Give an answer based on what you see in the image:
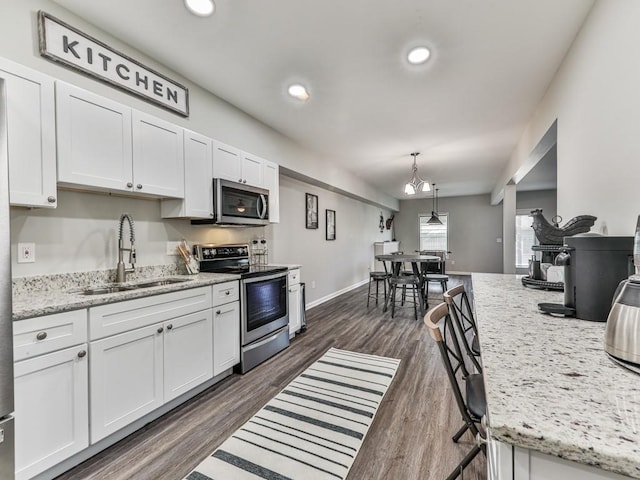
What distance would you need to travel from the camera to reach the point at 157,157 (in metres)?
2.37

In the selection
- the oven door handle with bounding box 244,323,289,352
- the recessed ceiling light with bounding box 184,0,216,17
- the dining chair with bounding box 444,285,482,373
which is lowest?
the oven door handle with bounding box 244,323,289,352

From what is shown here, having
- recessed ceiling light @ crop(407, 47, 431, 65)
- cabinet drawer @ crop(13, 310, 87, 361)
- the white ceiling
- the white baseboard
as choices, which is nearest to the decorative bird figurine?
the white ceiling

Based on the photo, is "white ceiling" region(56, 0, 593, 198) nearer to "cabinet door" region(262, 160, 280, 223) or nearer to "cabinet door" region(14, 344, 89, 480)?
"cabinet door" region(262, 160, 280, 223)

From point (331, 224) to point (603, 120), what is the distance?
4.72 meters

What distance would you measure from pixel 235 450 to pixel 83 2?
9.62ft

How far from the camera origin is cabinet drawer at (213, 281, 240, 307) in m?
2.54

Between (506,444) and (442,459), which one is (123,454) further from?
(506,444)

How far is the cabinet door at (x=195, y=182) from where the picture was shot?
2611mm

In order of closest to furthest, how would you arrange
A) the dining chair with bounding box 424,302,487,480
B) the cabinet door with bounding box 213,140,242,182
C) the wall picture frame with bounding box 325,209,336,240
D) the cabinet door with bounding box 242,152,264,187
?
the dining chair with bounding box 424,302,487,480 < the cabinet door with bounding box 213,140,242,182 < the cabinet door with bounding box 242,152,264,187 < the wall picture frame with bounding box 325,209,336,240

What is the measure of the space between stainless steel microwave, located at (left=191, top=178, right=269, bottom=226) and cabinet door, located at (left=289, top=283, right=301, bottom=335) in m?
0.91

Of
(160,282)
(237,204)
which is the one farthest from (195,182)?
(160,282)

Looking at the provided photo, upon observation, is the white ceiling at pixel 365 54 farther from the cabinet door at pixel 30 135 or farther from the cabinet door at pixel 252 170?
the cabinet door at pixel 30 135

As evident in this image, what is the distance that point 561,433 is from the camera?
1.73ft

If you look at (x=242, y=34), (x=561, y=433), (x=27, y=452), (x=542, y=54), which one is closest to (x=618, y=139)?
(x=542, y=54)
